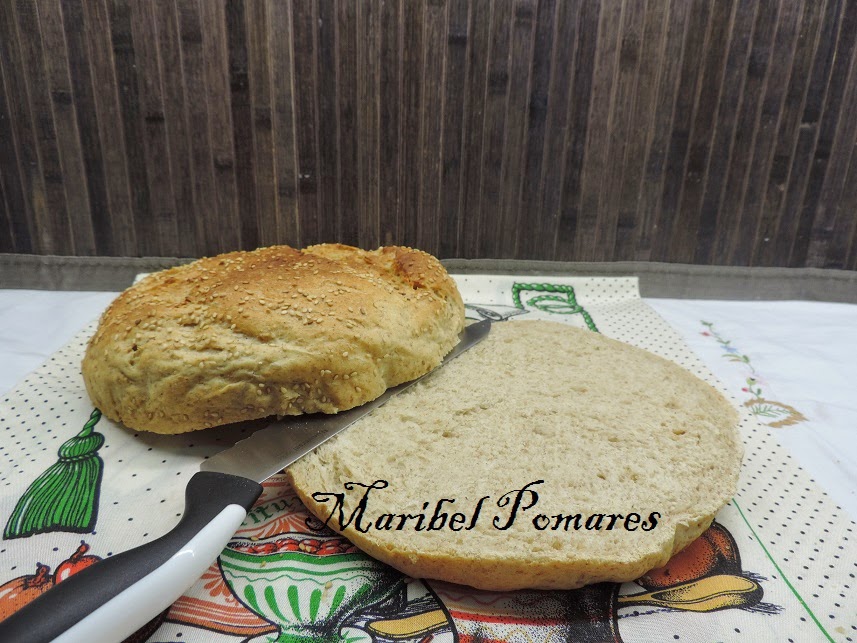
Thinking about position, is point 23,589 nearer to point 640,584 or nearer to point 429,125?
point 640,584

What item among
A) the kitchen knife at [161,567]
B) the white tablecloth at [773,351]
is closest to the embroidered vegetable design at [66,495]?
the kitchen knife at [161,567]

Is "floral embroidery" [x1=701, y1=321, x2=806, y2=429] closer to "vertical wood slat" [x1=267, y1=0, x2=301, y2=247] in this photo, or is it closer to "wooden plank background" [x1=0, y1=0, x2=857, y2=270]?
"wooden plank background" [x1=0, y1=0, x2=857, y2=270]

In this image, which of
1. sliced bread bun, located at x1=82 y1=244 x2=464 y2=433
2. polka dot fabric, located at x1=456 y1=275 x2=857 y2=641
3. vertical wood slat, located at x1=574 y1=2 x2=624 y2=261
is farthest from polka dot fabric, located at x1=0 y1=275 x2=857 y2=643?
vertical wood slat, located at x1=574 y1=2 x2=624 y2=261

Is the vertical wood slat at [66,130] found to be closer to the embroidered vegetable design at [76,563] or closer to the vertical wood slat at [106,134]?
the vertical wood slat at [106,134]

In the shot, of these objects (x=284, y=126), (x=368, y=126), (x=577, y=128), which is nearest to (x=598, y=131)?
(x=577, y=128)

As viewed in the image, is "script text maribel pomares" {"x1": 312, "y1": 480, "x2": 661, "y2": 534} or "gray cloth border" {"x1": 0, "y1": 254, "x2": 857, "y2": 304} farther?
"gray cloth border" {"x1": 0, "y1": 254, "x2": 857, "y2": 304}

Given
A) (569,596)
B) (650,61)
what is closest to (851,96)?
(650,61)

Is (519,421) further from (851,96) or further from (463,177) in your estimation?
(851,96)
